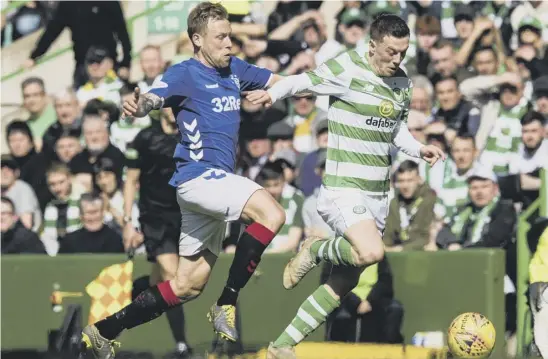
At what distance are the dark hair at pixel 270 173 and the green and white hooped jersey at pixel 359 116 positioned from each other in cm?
290

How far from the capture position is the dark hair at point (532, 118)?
14.2m

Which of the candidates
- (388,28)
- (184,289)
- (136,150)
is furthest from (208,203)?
(136,150)

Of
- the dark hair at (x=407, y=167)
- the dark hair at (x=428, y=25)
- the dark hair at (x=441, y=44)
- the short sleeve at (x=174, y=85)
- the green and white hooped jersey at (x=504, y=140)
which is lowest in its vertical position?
the dark hair at (x=407, y=167)

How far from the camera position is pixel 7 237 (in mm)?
15062

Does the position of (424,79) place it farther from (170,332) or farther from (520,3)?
(170,332)

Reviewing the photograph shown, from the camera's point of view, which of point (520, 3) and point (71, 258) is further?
point (520, 3)

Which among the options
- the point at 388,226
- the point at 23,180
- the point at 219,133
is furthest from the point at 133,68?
the point at 219,133

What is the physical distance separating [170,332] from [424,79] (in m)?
3.85

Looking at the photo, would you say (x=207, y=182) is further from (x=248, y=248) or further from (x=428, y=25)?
(x=428, y=25)

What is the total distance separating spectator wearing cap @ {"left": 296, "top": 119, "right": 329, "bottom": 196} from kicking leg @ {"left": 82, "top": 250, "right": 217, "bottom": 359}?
357cm

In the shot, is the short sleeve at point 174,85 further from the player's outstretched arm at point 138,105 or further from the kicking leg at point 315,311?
the kicking leg at point 315,311

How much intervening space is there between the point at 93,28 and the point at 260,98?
7760mm

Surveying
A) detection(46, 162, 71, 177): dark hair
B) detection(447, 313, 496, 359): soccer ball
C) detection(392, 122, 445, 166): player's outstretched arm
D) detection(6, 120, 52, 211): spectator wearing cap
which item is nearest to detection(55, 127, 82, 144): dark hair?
detection(6, 120, 52, 211): spectator wearing cap

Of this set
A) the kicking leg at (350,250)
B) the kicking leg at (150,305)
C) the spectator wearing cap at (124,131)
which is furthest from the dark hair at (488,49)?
the kicking leg at (150,305)
